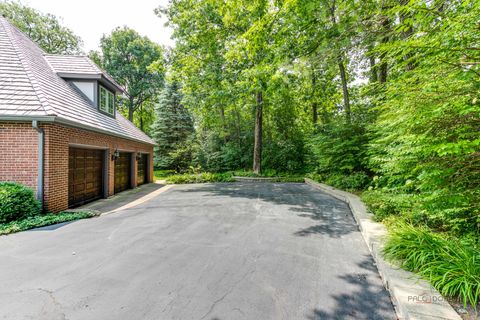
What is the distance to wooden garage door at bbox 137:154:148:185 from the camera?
13172mm

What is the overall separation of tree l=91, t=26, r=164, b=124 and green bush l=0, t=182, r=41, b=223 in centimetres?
2403

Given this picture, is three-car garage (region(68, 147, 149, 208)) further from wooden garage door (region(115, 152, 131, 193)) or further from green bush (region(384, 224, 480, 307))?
green bush (region(384, 224, 480, 307))

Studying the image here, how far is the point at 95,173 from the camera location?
852 centimetres

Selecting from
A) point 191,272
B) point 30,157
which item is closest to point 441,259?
point 191,272

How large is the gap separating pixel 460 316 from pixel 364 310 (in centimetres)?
83

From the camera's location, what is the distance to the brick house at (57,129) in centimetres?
586

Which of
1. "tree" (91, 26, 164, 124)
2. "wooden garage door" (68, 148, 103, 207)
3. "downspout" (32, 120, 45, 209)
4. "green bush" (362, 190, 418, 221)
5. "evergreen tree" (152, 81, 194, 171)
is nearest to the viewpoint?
"green bush" (362, 190, 418, 221)

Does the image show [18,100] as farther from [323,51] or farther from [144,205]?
[323,51]

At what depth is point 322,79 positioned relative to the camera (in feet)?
52.6

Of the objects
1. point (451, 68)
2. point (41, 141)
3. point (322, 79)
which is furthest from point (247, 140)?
point (451, 68)

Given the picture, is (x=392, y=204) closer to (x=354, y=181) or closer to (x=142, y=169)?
(x=354, y=181)

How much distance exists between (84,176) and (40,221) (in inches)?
111

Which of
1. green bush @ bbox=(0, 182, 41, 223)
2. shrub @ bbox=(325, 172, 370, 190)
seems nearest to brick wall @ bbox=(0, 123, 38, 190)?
green bush @ bbox=(0, 182, 41, 223)

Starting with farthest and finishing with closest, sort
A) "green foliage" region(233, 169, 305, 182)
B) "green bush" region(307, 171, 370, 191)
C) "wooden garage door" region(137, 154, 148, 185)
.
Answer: "green foliage" region(233, 169, 305, 182), "wooden garage door" region(137, 154, 148, 185), "green bush" region(307, 171, 370, 191)
